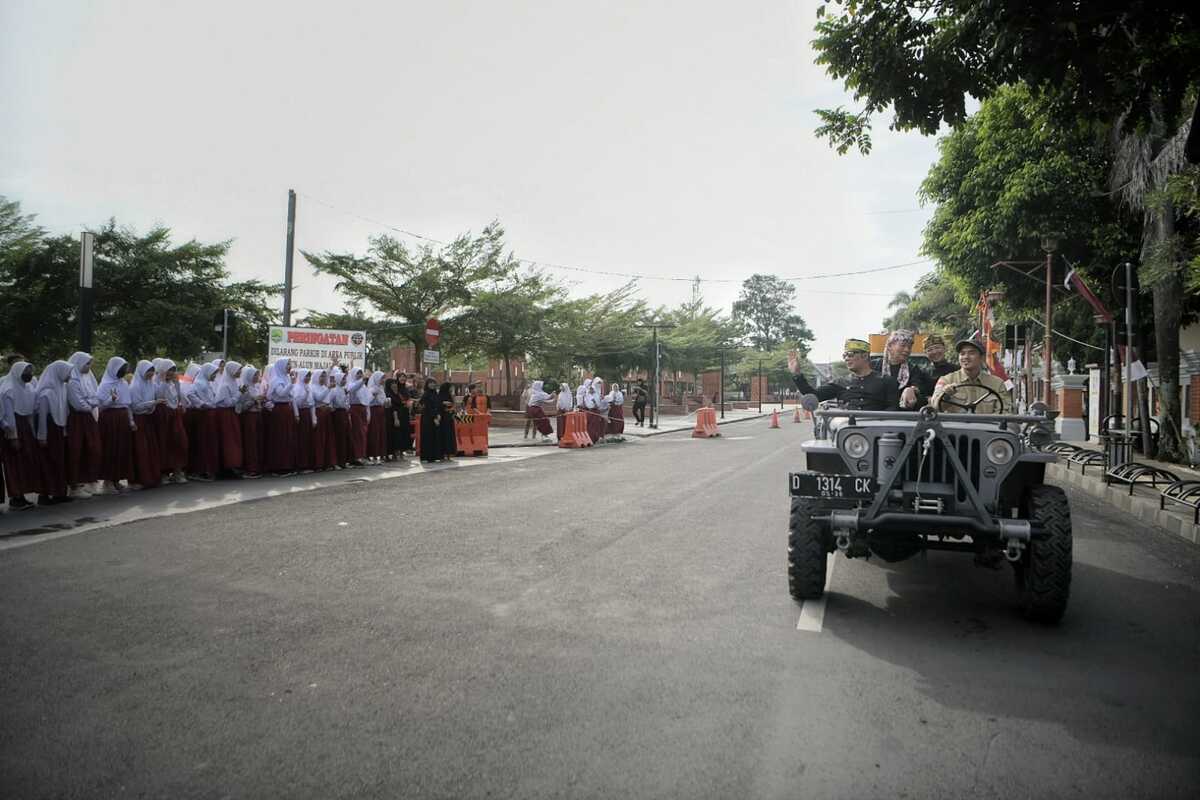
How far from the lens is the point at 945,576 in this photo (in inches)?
259

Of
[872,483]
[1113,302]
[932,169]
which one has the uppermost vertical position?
[932,169]

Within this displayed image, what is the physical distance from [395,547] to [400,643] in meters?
2.93

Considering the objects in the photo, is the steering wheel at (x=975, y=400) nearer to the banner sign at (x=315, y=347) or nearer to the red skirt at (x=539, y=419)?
the banner sign at (x=315, y=347)

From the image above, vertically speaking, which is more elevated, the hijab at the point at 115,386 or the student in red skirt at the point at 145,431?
the hijab at the point at 115,386

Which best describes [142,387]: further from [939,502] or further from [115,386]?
[939,502]

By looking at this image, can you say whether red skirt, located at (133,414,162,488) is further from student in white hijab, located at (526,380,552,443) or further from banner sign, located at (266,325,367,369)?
student in white hijab, located at (526,380,552,443)

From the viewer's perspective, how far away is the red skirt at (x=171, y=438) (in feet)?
39.8

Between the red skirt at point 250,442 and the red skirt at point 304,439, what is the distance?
0.85m

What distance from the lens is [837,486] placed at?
536 cm

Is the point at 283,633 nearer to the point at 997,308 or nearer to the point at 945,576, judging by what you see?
the point at 945,576

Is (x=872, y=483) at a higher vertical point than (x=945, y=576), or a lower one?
higher

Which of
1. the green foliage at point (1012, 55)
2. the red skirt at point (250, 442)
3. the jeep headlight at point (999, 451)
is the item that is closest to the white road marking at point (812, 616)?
the jeep headlight at point (999, 451)

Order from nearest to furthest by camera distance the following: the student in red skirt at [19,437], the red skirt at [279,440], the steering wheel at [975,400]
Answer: the steering wheel at [975,400]
the student in red skirt at [19,437]
the red skirt at [279,440]

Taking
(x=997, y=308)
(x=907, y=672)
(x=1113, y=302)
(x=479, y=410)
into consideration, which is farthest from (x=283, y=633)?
(x=997, y=308)
